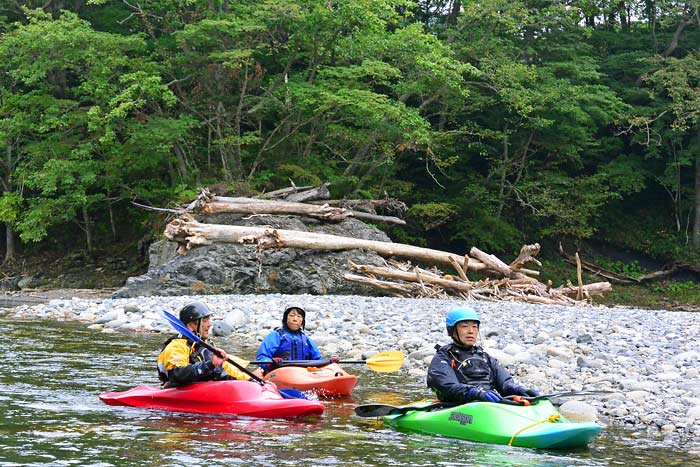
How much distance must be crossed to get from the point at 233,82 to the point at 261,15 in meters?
2.79

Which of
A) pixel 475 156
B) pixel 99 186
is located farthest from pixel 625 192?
pixel 99 186

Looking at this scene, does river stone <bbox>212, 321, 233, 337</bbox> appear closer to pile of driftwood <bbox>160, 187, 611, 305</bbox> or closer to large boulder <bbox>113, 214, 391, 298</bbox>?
pile of driftwood <bbox>160, 187, 611, 305</bbox>

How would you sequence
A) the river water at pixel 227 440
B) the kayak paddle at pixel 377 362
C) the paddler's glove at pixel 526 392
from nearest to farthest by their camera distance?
the river water at pixel 227 440, the paddler's glove at pixel 526 392, the kayak paddle at pixel 377 362

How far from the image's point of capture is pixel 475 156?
1072 inches

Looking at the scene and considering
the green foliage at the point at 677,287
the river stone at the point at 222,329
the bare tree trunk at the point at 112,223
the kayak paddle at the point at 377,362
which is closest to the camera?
the kayak paddle at the point at 377,362

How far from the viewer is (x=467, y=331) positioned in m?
6.20

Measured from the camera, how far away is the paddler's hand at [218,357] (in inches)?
253

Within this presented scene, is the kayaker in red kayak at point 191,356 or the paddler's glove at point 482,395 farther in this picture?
the kayaker in red kayak at point 191,356

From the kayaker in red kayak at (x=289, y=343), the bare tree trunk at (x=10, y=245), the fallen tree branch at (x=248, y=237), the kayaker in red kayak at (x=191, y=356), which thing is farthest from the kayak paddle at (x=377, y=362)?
the bare tree trunk at (x=10, y=245)

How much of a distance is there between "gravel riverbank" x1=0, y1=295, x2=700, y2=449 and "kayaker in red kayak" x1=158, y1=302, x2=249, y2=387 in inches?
106

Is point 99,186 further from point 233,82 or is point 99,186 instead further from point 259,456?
point 259,456

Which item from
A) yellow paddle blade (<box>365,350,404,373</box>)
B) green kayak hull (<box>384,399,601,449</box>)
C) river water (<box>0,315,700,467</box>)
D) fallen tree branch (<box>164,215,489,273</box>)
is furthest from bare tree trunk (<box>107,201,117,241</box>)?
green kayak hull (<box>384,399,601,449</box>)

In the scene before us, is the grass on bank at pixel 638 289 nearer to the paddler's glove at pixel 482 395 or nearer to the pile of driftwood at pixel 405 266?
the pile of driftwood at pixel 405 266

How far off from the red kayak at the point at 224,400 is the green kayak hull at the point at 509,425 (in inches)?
36.2
